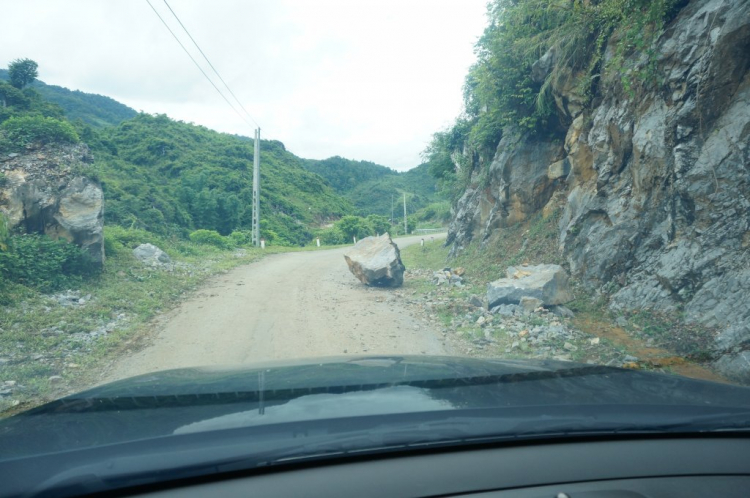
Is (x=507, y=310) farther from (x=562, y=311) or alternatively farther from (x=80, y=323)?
(x=80, y=323)

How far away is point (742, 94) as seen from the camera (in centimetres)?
786

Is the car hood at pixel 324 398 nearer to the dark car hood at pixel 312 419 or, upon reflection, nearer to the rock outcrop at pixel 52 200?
the dark car hood at pixel 312 419

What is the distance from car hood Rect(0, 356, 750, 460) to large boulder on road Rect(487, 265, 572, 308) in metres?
6.41

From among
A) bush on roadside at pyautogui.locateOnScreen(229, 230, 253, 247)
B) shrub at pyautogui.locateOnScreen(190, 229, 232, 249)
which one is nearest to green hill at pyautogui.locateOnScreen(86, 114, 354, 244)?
shrub at pyautogui.locateOnScreen(190, 229, 232, 249)

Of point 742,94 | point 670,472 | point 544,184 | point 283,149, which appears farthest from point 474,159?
point 283,149

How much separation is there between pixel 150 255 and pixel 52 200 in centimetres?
333

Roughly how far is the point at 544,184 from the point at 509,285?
6122mm

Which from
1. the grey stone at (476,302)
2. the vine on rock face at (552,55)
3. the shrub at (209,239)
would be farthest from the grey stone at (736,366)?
the shrub at (209,239)

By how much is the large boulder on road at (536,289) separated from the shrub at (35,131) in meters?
13.0

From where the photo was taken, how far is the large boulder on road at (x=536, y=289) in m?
9.73

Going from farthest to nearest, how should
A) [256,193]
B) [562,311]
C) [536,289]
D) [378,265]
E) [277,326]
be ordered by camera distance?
[256,193] → [378,265] → [536,289] → [562,311] → [277,326]

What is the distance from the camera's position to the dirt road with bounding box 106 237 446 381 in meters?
7.55

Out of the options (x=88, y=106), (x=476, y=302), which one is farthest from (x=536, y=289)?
(x=88, y=106)

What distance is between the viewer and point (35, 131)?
14.8m
